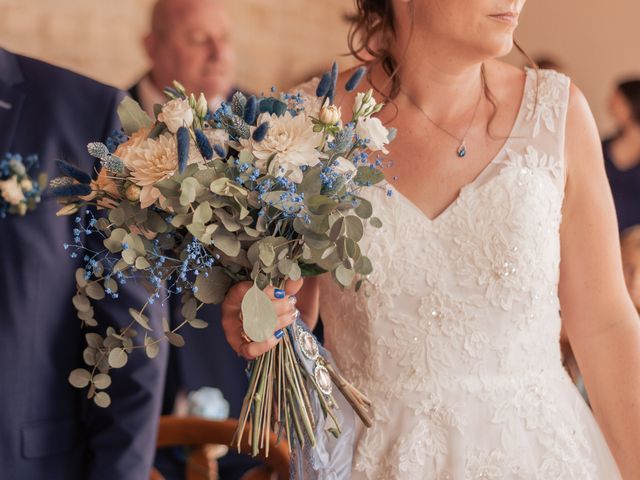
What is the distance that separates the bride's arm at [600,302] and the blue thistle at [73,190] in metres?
1.00

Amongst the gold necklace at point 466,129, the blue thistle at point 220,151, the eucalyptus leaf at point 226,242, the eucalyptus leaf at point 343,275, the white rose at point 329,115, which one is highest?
the gold necklace at point 466,129

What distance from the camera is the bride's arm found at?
6.27 ft

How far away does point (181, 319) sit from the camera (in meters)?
3.57

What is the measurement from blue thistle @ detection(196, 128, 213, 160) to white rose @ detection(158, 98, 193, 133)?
1.0 inches

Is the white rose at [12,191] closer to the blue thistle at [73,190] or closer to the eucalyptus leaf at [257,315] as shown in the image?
the blue thistle at [73,190]

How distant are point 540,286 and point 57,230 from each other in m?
1.17

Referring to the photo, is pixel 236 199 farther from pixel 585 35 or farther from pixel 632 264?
pixel 585 35

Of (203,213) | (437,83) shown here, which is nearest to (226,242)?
(203,213)

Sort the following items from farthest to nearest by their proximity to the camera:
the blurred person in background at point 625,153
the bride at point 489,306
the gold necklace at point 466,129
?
the blurred person in background at point 625,153
the gold necklace at point 466,129
the bride at point 489,306

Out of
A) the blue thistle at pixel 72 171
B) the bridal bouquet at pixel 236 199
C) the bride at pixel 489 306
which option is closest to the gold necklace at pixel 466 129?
the bride at pixel 489 306

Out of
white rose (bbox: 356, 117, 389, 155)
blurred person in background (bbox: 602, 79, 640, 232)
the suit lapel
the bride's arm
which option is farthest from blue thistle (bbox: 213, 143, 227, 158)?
blurred person in background (bbox: 602, 79, 640, 232)

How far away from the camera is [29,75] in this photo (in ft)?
7.71

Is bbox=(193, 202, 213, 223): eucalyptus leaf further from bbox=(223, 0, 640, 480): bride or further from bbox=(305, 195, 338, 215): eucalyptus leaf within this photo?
bbox=(223, 0, 640, 480): bride

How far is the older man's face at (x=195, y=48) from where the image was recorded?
379 centimetres
